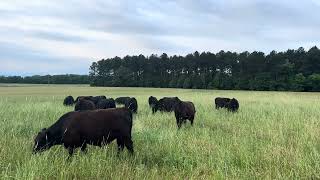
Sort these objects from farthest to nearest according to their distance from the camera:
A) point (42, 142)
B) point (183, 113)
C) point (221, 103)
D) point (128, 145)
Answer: point (221, 103) → point (183, 113) → point (128, 145) → point (42, 142)

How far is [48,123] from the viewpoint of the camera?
15.9 metres

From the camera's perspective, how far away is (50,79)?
112750mm

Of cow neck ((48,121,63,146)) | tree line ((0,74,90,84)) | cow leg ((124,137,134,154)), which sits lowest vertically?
cow leg ((124,137,134,154))

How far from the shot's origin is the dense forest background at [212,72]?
241ft

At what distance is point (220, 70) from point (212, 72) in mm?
1886

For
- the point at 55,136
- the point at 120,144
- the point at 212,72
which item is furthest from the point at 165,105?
the point at 212,72

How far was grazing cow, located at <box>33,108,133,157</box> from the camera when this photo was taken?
9.95m

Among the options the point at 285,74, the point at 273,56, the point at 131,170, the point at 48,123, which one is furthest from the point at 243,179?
the point at 273,56

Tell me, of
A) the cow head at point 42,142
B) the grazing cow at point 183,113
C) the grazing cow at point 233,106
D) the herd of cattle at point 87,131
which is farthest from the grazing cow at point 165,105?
the cow head at point 42,142

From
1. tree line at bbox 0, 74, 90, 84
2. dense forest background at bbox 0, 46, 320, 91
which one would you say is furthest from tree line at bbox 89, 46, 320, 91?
tree line at bbox 0, 74, 90, 84

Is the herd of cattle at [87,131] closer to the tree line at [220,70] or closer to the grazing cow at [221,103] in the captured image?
the grazing cow at [221,103]

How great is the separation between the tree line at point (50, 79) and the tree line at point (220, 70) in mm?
6516

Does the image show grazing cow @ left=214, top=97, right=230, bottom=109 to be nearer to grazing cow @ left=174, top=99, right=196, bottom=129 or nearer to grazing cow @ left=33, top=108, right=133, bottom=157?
grazing cow @ left=174, top=99, right=196, bottom=129

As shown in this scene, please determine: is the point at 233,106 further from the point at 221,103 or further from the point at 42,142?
the point at 42,142
